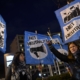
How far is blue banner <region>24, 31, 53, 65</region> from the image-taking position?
13.8 metres

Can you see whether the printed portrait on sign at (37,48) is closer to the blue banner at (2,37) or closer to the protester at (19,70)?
the blue banner at (2,37)

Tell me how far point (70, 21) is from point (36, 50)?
777 centimetres

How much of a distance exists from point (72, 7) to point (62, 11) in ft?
1.66

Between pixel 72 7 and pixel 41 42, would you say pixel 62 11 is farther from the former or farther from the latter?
pixel 41 42

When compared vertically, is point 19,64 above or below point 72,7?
below

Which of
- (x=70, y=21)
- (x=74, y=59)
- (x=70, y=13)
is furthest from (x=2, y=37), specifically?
(x=74, y=59)

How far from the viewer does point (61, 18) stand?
7.19 metres

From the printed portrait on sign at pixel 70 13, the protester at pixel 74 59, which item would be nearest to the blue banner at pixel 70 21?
the printed portrait on sign at pixel 70 13

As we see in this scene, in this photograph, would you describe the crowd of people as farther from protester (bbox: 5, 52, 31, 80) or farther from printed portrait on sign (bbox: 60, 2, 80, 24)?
printed portrait on sign (bbox: 60, 2, 80, 24)

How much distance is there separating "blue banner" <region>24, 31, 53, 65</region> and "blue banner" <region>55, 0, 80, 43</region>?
7167mm

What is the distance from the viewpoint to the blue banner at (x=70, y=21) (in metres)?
6.40

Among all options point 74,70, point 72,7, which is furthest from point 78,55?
point 72,7

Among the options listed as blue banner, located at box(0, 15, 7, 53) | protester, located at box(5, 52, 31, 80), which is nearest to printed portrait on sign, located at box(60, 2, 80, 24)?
blue banner, located at box(0, 15, 7, 53)

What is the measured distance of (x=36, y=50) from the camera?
46.1 feet
